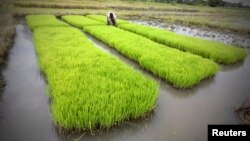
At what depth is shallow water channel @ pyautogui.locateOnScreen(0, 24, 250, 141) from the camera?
2814mm

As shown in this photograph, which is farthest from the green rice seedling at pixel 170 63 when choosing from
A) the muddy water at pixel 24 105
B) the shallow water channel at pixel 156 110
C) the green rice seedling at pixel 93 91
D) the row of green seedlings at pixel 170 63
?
the muddy water at pixel 24 105

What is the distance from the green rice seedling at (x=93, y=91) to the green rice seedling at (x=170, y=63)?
2.29ft

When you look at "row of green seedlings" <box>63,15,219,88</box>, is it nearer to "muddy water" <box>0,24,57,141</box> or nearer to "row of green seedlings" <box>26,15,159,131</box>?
"row of green seedlings" <box>26,15,159,131</box>

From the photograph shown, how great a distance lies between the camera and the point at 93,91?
3.29 metres

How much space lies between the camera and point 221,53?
19.8 feet

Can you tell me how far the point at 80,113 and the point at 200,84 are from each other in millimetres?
2795

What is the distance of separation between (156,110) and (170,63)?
62.8 inches

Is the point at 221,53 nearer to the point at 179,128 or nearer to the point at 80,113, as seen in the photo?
the point at 179,128

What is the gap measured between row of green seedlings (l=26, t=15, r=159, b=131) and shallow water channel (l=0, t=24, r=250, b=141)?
173 millimetres

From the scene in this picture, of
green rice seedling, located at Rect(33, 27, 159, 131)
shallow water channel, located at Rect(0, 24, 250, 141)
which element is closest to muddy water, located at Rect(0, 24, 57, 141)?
shallow water channel, located at Rect(0, 24, 250, 141)

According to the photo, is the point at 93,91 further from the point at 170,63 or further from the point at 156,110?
the point at 170,63

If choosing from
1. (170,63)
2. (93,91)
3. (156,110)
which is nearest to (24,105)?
(93,91)

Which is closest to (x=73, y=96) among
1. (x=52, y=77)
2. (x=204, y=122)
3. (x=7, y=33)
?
(x=52, y=77)

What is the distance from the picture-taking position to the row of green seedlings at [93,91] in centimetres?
275
